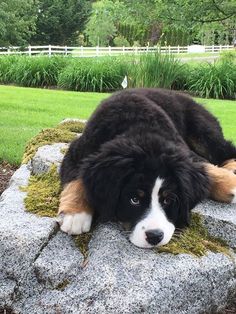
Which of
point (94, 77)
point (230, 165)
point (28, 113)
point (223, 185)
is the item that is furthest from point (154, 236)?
point (94, 77)

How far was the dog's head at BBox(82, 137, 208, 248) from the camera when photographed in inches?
140

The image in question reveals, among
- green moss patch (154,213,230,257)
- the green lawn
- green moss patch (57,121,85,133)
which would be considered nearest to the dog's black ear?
green moss patch (154,213,230,257)

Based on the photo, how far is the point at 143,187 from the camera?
3.57 meters

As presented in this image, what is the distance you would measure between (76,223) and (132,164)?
590 millimetres

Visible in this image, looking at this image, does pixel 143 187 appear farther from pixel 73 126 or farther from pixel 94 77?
pixel 94 77

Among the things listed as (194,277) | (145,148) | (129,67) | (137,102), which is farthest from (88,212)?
(129,67)

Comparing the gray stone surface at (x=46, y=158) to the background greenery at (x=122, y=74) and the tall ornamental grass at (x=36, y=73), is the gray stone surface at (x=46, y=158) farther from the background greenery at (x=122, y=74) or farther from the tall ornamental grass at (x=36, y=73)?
the tall ornamental grass at (x=36, y=73)

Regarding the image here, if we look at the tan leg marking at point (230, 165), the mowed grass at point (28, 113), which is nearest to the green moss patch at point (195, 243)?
the tan leg marking at point (230, 165)

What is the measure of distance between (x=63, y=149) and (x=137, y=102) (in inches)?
56.9

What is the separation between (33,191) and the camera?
15.4ft

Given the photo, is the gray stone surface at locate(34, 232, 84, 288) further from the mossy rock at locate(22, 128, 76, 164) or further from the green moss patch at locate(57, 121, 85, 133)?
the green moss patch at locate(57, 121, 85, 133)

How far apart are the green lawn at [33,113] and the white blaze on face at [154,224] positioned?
153 inches

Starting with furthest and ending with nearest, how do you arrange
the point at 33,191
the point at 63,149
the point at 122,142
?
the point at 63,149 → the point at 33,191 → the point at 122,142

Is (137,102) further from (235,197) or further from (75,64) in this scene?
(75,64)
